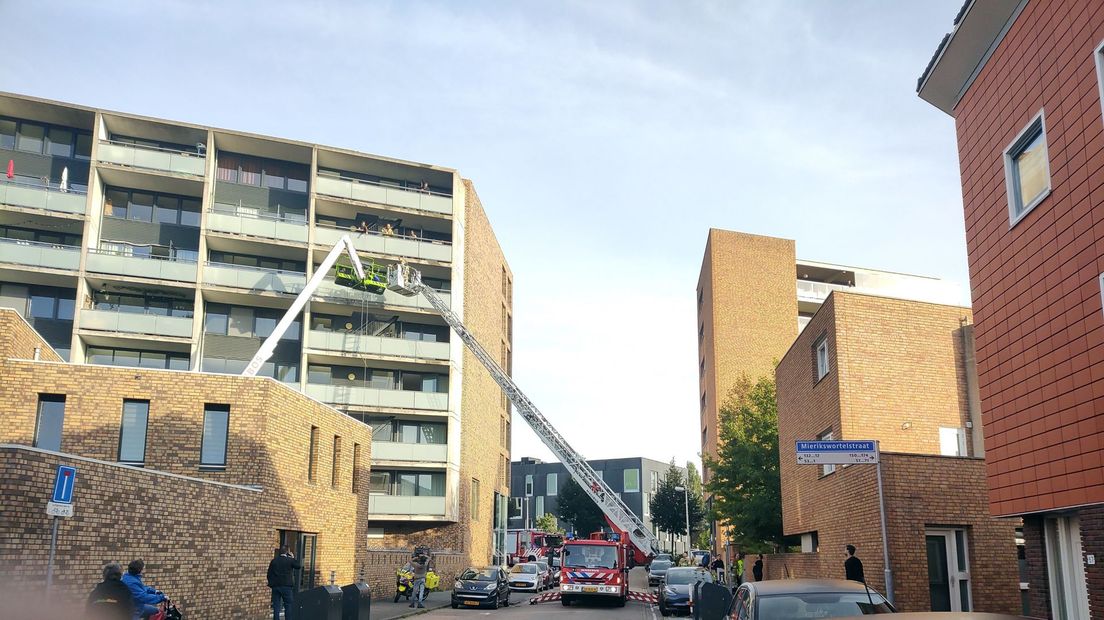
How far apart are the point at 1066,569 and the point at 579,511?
78190mm

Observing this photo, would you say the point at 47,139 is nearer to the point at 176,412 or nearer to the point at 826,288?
the point at 176,412

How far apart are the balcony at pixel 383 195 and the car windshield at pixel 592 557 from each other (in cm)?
2206

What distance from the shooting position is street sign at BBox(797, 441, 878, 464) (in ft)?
51.1

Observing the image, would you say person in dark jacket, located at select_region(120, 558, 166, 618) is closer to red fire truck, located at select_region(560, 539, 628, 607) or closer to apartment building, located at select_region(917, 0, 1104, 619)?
apartment building, located at select_region(917, 0, 1104, 619)

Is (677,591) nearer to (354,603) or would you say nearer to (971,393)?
(971,393)

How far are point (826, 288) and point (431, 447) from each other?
110 feet

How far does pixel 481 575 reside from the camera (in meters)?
30.6

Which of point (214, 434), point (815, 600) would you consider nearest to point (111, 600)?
point (815, 600)

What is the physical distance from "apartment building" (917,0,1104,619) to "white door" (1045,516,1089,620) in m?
0.02

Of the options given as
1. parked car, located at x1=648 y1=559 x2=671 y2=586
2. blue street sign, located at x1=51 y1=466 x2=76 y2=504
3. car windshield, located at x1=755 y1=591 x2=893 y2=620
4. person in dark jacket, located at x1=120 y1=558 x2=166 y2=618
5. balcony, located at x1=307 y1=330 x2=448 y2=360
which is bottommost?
parked car, located at x1=648 y1=559 x2=671 y2=586

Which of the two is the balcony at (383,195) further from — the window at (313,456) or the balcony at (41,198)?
the window at (313,456)

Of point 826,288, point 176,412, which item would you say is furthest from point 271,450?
point 826,288

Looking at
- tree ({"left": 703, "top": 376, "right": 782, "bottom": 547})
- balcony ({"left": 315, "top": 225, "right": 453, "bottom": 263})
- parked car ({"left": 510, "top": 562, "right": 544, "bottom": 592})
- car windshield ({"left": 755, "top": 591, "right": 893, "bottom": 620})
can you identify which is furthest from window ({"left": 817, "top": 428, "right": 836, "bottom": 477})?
balcony ({"left": 315, "top": 225, "right": 453, "bottom": 263})

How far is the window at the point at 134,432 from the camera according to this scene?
2238 centimetres
